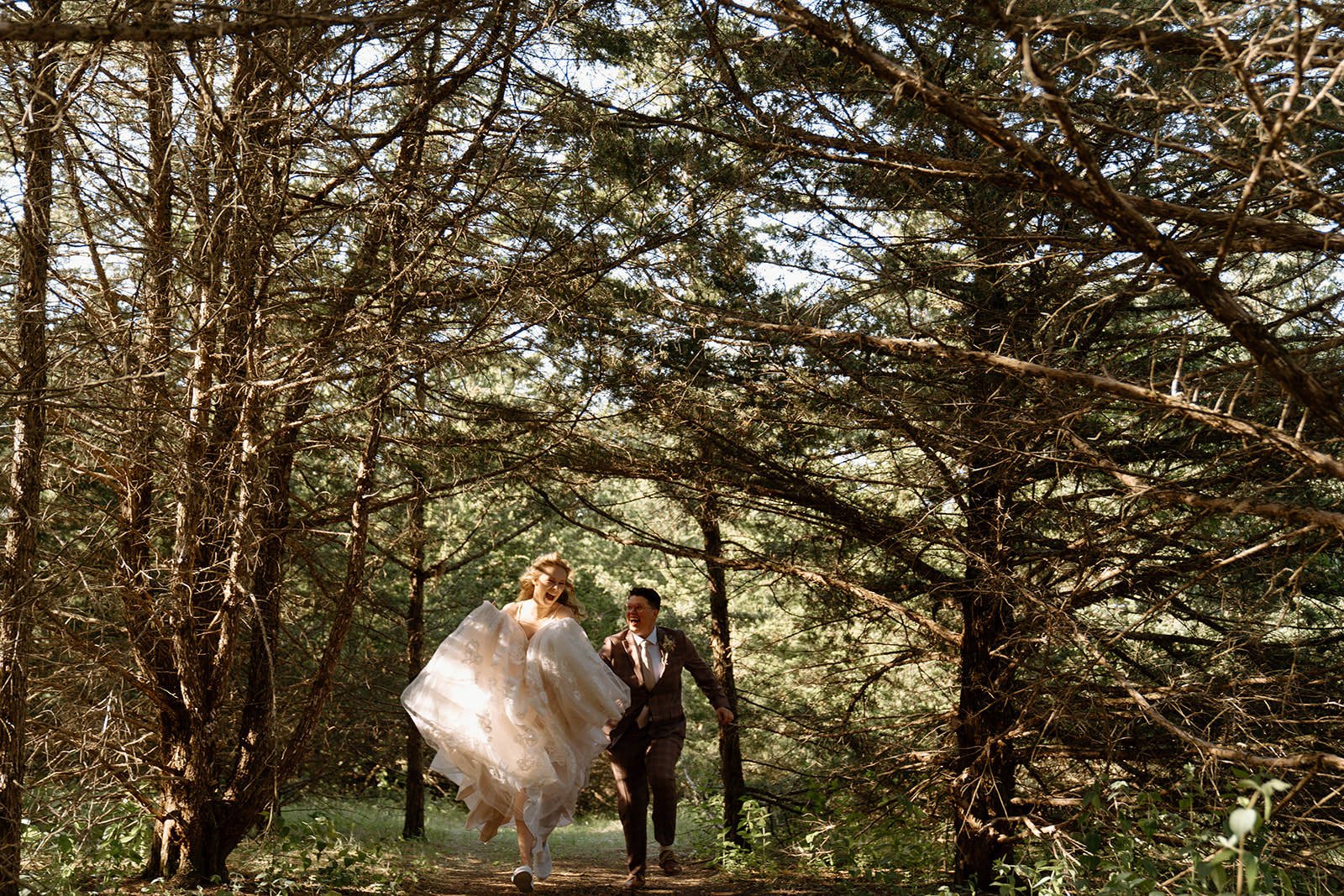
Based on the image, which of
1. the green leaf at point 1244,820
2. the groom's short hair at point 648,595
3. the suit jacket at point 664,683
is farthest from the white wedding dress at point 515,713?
the green leaf at point 1244,820

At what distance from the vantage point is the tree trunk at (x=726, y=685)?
38.7ft

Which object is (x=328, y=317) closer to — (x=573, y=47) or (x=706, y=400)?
(x=573, y=47)

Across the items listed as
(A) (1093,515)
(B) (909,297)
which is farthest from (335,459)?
(A) (1093,515)

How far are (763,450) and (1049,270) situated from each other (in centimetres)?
277

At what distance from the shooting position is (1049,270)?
755 cm

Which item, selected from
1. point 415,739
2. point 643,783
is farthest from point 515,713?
point 415,739

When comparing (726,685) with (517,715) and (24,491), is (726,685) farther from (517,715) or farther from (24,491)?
(24,491)

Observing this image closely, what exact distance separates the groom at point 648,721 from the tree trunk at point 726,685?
2.85 metres

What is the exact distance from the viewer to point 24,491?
17.4ft

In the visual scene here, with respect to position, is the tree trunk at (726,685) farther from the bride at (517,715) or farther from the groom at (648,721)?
the bride at (517,715)

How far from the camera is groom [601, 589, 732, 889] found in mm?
8023

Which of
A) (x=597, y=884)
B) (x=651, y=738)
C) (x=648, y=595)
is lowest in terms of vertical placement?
(x=597, y=884)

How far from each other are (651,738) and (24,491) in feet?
15.5

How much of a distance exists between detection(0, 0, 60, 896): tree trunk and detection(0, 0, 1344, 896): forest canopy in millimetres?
25
